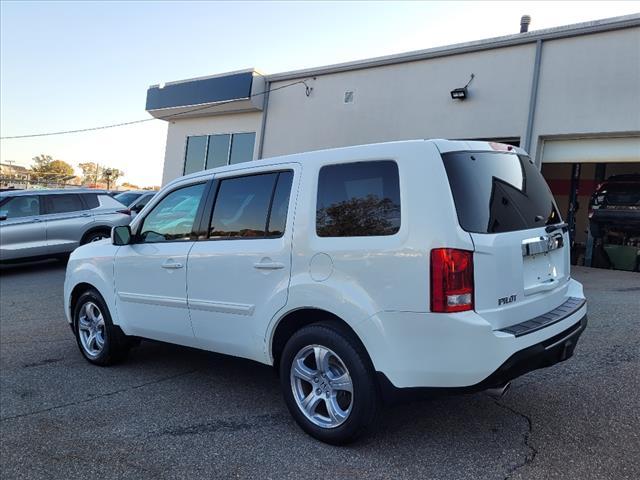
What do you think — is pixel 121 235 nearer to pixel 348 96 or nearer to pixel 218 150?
pixel 348 96

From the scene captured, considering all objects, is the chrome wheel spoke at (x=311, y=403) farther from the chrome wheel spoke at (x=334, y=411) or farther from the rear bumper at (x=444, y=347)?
the rear bumper at (x=444, y=347)

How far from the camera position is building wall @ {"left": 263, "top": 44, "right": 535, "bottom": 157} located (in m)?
11.4

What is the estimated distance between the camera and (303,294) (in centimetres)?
332

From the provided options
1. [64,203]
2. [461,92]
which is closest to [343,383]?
[461,92]

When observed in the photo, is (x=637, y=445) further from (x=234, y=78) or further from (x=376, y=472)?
(x=234, y=78)

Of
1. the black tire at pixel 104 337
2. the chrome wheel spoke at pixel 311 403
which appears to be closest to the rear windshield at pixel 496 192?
the chrome wheel spoke at pixel 311 403

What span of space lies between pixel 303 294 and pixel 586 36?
32.4 ft

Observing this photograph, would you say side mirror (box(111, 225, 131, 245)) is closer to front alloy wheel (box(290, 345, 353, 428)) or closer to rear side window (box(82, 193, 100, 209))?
front alloy wheel (box(290, 345, 353, 428))

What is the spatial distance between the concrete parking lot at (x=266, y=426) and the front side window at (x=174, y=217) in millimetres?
1295

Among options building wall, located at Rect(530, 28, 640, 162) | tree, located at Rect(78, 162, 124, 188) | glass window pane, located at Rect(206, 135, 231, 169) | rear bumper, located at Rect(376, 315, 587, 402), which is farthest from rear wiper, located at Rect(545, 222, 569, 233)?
tree, located at Rect(78, 162, 124, 188)

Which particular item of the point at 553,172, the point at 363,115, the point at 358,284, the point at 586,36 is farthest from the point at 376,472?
the point at 553,172

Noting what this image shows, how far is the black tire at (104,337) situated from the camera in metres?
5.00

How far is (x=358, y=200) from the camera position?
327cm

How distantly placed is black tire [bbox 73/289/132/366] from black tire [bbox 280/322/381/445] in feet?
7.62
